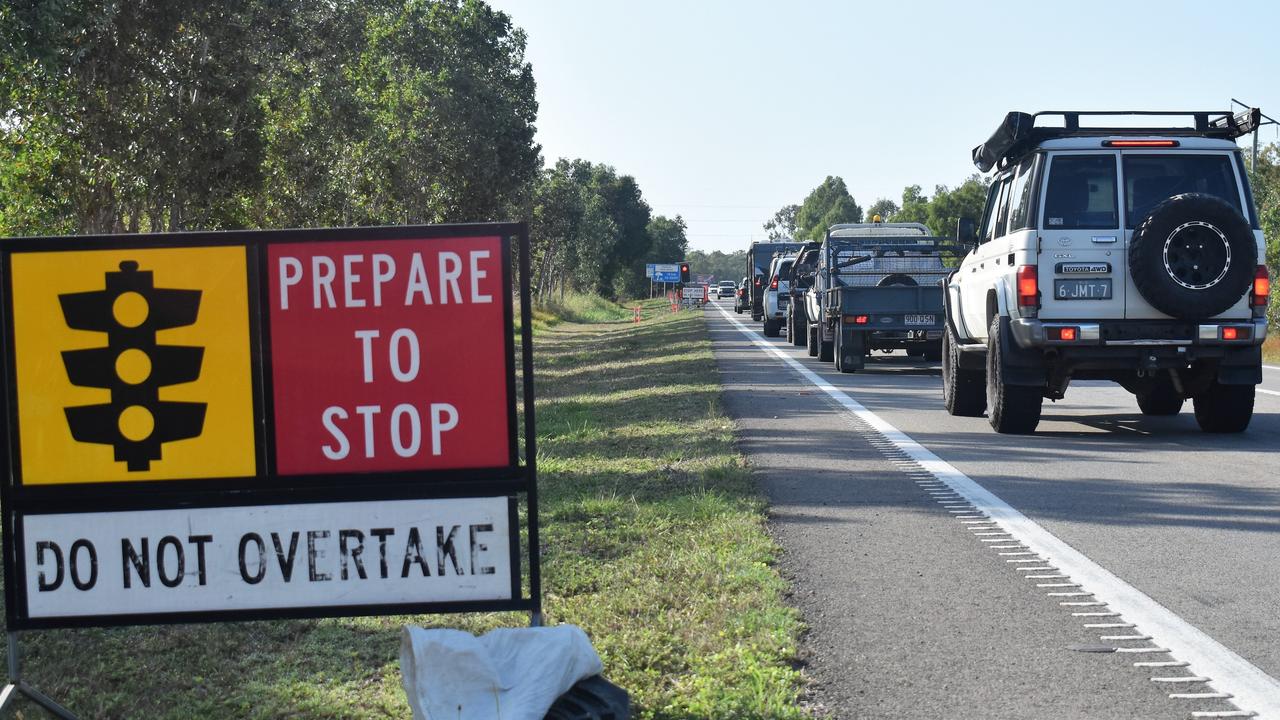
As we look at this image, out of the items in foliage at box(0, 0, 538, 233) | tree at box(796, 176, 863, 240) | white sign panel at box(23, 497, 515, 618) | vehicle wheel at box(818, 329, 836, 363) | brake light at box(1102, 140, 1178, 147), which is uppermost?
tree at box(796, 176, 863, 240)

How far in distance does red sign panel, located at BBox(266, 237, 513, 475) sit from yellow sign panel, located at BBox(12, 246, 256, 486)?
0.45ft

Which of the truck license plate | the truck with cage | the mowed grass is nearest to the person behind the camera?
the mowed grass

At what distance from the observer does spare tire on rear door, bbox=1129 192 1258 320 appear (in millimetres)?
11289

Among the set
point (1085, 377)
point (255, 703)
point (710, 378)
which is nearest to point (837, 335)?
point (710, 378)

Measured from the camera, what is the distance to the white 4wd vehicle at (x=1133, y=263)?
37.6 ft

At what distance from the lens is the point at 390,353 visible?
13.8 feet

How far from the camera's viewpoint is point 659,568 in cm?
674

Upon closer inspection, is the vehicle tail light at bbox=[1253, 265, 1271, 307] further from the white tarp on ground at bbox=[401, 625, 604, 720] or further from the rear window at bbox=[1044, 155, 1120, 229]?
the white tarp on ground at bbox=[401, 625, 604, 720]

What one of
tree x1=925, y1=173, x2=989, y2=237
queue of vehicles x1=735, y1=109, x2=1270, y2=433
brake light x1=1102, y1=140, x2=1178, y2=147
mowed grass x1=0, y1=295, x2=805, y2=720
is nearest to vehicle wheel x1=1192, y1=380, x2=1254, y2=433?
queue of vehicles x1=735, y1=109, x2=1270, y2=433

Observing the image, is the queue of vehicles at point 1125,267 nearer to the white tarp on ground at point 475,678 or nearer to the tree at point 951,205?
the white tarp on ground at point 475,678

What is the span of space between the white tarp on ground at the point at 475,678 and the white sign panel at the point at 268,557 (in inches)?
6.8

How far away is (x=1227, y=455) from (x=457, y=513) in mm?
8466

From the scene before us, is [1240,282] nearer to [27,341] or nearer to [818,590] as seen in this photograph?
[818,590]

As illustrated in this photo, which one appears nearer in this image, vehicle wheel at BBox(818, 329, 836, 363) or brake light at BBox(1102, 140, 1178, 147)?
brake light at BBox(1102, 140, 1178, 147)
